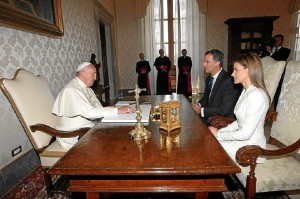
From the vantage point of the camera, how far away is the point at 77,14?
4.43 m

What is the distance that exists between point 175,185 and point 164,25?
7.74 metres

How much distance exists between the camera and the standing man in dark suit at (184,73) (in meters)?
7.71

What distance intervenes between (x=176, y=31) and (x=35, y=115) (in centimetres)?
698

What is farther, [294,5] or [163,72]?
[163,72]

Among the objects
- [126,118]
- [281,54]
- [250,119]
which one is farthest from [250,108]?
[281,54]

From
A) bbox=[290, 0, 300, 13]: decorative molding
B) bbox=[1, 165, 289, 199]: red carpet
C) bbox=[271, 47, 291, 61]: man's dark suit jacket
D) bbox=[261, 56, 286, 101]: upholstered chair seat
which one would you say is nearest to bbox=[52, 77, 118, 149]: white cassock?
bbox=[1, 165, 289, 199]: red carpet

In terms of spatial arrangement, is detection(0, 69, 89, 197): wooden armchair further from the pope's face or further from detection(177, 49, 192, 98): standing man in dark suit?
detection(177, 49, 192, 98): standing man in dark suit

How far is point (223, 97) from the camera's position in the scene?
263cm

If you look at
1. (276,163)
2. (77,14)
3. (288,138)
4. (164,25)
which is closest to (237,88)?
(288,138)

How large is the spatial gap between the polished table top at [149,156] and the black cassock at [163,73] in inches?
243

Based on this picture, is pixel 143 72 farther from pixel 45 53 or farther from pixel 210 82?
pixel 210 82

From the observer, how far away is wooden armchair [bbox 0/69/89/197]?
1920 mm

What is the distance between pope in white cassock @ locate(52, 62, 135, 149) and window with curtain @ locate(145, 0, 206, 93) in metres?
6.08

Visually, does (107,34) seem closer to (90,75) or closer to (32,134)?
(90,75)
